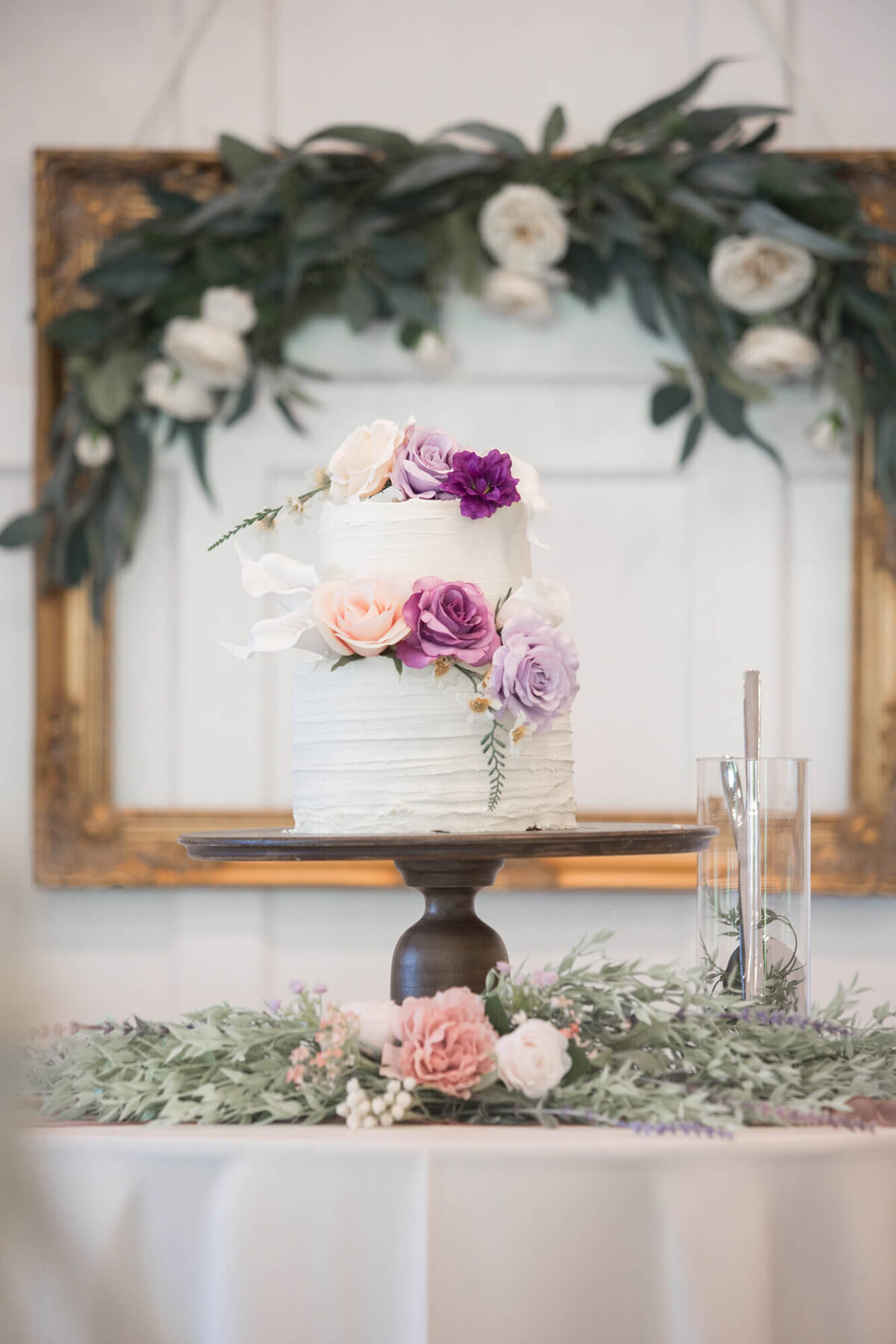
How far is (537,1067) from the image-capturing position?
106cm

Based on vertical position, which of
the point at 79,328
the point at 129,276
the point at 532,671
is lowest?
the point at 532,671

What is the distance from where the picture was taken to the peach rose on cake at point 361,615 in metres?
1.28

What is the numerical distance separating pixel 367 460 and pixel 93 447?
122cm

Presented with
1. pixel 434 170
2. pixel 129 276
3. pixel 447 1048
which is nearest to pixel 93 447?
pixel 129 276

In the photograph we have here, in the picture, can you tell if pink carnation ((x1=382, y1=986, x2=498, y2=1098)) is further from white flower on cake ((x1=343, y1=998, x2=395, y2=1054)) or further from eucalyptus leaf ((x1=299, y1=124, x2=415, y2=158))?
eucalyptus leaf ((x1=299, y1=124, x2=415, y2=158))

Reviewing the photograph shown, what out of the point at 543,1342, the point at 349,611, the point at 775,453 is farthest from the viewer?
the point at 775,453

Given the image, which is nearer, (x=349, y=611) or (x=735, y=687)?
(x=349, y=611)

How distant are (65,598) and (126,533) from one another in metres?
0.18

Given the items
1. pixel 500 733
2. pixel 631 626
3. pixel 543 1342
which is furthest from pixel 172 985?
pixel 543 1342

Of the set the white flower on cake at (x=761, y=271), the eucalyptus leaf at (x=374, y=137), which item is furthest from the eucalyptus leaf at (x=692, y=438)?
the eucalyptus leaf at (x=374, y=137)

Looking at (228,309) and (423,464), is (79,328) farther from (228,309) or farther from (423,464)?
(423,464)

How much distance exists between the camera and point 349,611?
129 cm

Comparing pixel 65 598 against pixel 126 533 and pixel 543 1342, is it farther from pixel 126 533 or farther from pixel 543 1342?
pixel 543 1342

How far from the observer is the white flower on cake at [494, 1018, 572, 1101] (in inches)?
41.8
